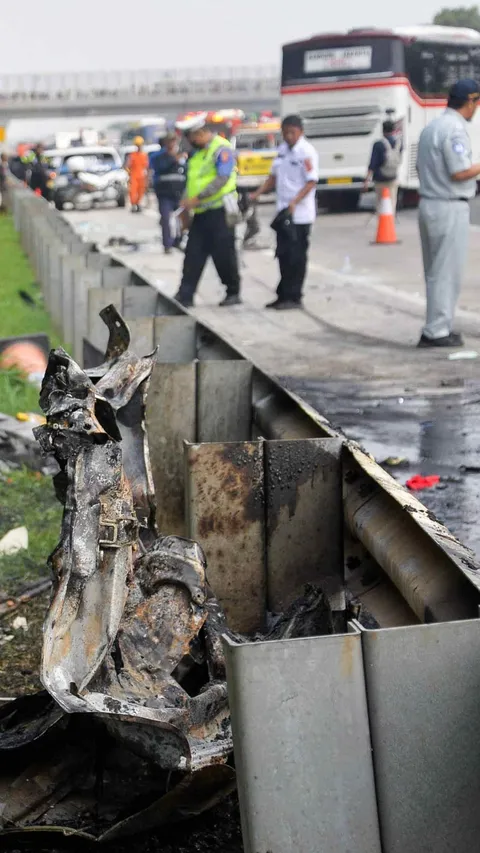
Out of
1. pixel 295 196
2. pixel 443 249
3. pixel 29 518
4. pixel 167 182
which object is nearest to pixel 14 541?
pixel 29 518

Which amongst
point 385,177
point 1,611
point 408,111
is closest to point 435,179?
point 1,611

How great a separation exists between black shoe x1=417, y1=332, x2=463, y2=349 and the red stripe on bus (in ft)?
70.6

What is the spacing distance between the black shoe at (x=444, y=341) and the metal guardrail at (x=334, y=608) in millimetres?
5639

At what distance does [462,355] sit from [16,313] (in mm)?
7003

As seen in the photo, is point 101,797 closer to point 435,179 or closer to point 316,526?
point 316,526

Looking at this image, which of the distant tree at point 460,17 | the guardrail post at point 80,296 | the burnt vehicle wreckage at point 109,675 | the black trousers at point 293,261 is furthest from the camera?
the distant tree at point 460,17

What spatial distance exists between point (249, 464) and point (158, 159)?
21.8 m

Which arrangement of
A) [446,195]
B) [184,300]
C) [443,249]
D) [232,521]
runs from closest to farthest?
1. [232,521]
2. [446,195]
3. [443,249]
4. [184,300]

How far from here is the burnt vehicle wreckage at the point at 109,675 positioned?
359cm

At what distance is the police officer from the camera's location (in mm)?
15539

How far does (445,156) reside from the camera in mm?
11859

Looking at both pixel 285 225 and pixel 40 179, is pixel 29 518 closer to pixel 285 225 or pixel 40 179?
pixel 285 225

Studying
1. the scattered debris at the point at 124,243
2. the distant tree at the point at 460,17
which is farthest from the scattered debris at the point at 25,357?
the distant tree at the point at 460,17

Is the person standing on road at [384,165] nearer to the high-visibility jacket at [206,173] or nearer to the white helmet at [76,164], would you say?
the high-visibility jacket at [206,173]
